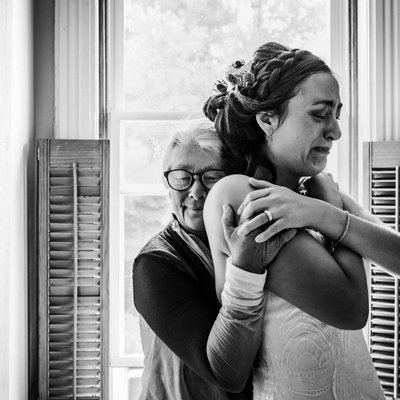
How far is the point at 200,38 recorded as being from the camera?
2.69m

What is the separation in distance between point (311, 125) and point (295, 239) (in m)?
0.22

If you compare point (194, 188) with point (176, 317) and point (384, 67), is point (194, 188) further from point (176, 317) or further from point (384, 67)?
point (384, 67)

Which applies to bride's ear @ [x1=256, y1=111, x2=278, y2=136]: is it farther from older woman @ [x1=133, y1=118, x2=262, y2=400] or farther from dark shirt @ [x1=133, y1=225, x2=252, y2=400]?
dark shirt @ [x1=133, y1=225, x2=252, y2=400]

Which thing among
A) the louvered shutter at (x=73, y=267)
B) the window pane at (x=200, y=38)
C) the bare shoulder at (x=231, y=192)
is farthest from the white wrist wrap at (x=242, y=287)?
the window pane at (x=200, y=38)

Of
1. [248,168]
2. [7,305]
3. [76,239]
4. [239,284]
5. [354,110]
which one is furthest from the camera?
[354,110]

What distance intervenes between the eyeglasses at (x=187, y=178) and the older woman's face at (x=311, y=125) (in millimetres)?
262

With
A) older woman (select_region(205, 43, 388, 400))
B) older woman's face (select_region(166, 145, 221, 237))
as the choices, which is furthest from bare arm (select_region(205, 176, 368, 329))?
older woman's face (select_region(166, 145, 221, 237))

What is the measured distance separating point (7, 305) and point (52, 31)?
3.99 feet

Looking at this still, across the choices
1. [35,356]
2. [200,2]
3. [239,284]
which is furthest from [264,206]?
[200,2]

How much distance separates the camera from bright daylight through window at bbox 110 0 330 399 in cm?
261

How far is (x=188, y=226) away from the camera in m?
1.32

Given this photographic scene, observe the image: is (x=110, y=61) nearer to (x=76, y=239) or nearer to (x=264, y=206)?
(x=76, y=239)

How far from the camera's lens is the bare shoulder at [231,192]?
1033mm

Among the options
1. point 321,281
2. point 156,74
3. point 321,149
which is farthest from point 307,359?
point 156,74
